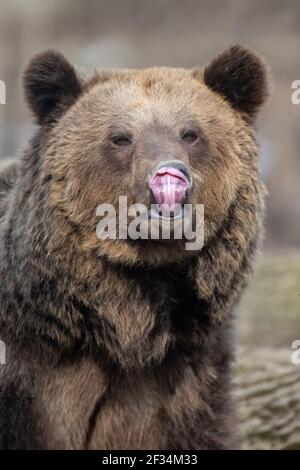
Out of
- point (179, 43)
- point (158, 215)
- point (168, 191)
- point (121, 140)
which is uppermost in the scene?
point (179, 43)

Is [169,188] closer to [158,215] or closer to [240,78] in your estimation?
[158,215]

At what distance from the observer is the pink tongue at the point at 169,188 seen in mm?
5934

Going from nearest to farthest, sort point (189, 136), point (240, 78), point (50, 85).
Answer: point (189, 136) < point (50, 85) < point (240, 78)

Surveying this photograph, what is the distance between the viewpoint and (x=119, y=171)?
20.8 feet

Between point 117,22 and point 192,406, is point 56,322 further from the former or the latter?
point 117,22

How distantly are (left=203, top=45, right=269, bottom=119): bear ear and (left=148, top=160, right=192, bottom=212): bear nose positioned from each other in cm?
100

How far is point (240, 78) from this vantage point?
22.4 ft

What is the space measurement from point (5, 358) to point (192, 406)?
1195mm

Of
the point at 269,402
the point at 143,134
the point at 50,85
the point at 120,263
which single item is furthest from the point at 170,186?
the point at 269,402

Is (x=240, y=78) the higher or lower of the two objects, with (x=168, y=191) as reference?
higher

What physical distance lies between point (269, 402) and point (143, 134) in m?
2.81

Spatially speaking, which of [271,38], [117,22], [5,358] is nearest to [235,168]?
[5,358]

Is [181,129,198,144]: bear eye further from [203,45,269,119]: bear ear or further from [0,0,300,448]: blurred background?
[0,0,300,448]: blurred background

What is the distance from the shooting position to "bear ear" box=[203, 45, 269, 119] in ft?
22.2
